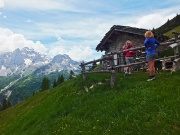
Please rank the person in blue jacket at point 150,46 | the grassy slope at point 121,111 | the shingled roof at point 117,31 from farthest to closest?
the shingled roof at point 117,31
the person in blue jacket at point 150,46
the grassy slope at point 121,111

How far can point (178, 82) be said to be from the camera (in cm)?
1700

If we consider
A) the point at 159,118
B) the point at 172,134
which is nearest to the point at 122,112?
the point at 159,118

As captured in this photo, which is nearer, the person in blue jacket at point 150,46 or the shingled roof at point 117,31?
the person in blue jacket at point 150,46

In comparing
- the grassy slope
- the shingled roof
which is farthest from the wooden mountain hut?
the grassy slope

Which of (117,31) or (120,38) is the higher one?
(117,31)

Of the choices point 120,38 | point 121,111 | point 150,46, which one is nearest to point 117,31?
point 120,38

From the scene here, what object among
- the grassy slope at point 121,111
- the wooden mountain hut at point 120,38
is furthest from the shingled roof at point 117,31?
the grassy slope at point 121,111

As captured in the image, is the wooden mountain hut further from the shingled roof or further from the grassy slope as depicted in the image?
the grassy slope

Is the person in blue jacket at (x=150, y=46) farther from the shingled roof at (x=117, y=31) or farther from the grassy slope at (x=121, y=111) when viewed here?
the shingled roof at (x=117, y=31)

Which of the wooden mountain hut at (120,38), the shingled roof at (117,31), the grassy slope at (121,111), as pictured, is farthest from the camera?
the wooden mountain hut at (120,38)

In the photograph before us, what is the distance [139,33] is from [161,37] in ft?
10.1

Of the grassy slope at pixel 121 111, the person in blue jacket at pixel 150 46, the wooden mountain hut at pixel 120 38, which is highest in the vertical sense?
the wooden mountain hut at pixel 120 38

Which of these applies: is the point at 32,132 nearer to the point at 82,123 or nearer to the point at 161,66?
the point at 82,123

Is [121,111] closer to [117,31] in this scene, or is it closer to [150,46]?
[150,46]
